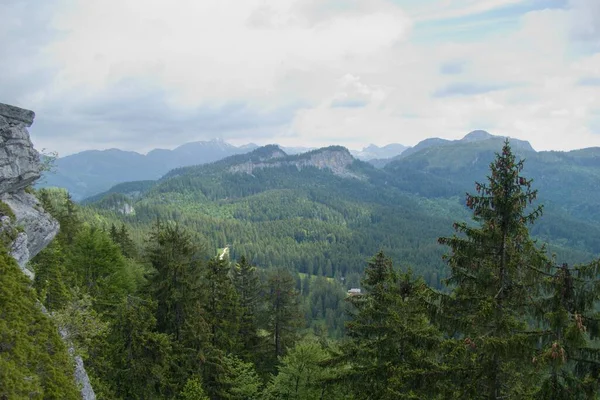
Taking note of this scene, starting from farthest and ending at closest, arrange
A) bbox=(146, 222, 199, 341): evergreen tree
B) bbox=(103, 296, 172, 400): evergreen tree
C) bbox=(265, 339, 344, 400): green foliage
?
bbox=(146, 222, 199, 341): evergreen tree, bbox=(103, 296, 172, 400): evergreen tree, bbox=(265, 339, 344, 400): green foliage

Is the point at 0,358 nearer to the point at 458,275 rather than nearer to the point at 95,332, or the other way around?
the point at 95,332

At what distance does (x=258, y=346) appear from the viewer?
105ft

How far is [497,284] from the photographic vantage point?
12234 mm

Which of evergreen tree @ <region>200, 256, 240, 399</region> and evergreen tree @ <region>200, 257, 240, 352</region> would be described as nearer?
evergreen tree @ <region>200, 256, 240, 399</region>

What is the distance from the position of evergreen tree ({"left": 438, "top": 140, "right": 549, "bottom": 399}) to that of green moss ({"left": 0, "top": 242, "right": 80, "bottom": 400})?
13.1 m

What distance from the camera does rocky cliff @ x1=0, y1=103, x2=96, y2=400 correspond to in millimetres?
20172

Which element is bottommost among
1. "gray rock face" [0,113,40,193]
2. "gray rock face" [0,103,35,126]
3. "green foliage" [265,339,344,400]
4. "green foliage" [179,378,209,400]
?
"green foliage" [179,378,209,400]

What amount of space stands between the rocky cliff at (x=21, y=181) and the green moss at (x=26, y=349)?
4.87m

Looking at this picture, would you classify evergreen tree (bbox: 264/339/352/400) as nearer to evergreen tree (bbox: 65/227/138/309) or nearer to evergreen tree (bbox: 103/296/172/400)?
evergreen tree (bbox: 103/296/172/400)

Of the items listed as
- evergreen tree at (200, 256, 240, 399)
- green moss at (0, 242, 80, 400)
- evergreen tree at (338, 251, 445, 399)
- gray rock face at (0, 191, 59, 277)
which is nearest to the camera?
green moss at (0, 242, 80, 400)

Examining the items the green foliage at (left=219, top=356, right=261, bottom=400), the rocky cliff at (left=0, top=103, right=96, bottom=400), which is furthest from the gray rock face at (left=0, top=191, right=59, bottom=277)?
the green foliage at (left=219, top=356, right=261, bottom=400)

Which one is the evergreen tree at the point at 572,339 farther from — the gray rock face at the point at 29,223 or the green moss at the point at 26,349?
the gray rock face at the point at 29,223

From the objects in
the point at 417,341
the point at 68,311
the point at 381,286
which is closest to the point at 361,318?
the point at 381,286

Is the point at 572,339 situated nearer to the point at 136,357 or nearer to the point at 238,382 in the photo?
the point at 238,382
